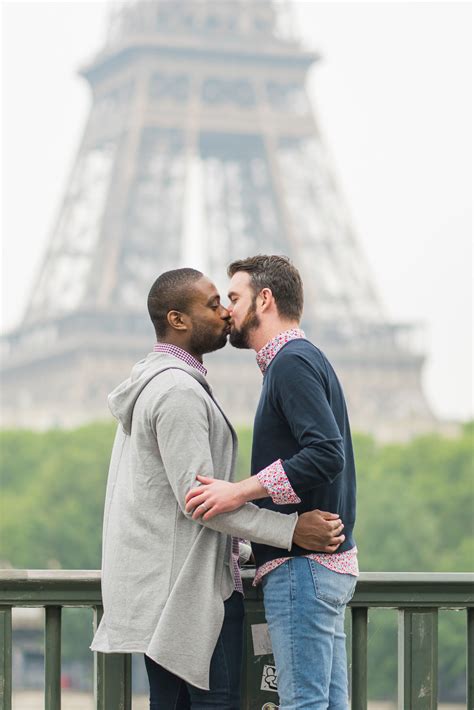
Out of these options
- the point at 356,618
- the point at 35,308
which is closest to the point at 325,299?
the point at 35,308

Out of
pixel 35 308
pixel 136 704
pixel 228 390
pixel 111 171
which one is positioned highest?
pixel 111 171

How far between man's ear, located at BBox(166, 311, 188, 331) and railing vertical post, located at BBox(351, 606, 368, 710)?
1038 millimetres

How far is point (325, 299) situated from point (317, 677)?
57.3 meters

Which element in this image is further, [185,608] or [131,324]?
[131,324]

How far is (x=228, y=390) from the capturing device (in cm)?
5578

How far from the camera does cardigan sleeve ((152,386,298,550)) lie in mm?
3903

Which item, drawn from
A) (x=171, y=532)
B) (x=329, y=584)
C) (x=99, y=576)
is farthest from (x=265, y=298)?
(x=99, y=576)

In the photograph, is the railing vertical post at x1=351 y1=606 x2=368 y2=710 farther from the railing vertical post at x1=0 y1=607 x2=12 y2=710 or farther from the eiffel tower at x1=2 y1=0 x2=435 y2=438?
the eiffel tower at x1=2 y1=0 x2=435 y2=438

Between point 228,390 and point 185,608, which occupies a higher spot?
point 228,390

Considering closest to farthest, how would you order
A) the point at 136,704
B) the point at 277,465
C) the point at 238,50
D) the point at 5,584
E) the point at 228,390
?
1. the point at 277,465
2. the point at 5,584
3. the point at 136,704
4. the point at 228,390
5. the point at 238,50

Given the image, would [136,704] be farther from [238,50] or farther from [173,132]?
[238,50]

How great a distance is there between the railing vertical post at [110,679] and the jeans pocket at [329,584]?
722 mm

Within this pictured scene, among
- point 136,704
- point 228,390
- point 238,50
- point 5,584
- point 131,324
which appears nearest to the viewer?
point 5,584

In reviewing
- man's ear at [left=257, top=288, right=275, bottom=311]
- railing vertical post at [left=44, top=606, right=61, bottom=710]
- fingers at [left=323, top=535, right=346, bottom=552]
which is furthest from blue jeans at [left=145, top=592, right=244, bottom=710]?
man's ear at [left=257, top=288, right=275, bottom=311]
